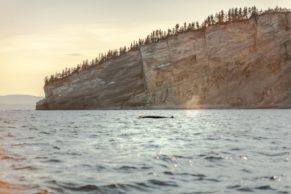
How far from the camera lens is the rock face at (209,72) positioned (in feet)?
497

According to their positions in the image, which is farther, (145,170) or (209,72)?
(209,72)

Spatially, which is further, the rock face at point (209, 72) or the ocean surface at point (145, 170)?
the rock face at point (209, 72)

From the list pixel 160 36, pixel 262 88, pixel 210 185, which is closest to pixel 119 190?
pixel 210 185

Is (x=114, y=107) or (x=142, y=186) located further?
(x=114, y=107)

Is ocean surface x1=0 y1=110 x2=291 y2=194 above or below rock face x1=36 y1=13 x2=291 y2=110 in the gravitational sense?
below

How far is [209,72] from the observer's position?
519 feet

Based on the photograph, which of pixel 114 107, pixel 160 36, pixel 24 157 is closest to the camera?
pixel 24 157

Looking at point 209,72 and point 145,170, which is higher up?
point 209,72

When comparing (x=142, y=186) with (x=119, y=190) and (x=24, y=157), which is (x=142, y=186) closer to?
(x=119, y=190)

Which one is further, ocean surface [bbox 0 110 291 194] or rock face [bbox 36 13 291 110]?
rock face [bbox 36 13 291 110]

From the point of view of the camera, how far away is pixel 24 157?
22.8 m

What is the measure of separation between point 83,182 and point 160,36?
167878 millimetres

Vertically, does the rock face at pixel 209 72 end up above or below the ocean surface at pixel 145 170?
above

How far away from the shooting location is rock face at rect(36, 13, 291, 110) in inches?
5969
